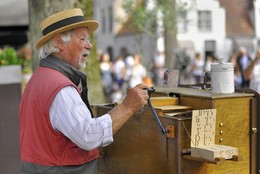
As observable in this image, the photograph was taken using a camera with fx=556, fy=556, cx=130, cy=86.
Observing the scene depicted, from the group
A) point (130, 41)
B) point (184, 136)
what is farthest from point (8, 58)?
point (130, 41)

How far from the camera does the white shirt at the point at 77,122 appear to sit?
2672 millimetres

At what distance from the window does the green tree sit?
26.6 meters

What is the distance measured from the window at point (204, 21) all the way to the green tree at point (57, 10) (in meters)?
26.6

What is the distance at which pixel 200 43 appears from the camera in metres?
31.8

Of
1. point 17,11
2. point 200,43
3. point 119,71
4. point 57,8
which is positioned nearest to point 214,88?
point 57,8

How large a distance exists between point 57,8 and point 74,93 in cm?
281

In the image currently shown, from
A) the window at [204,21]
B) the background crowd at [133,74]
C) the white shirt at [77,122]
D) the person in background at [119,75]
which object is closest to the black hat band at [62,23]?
the white shirt at [77,122]

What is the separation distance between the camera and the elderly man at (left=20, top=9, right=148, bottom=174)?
2.70m

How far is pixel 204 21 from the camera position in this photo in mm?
32250

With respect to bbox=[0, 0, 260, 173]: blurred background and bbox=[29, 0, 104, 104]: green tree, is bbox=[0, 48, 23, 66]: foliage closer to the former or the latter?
bbox=[0, 0, 260, 173]: blurred background

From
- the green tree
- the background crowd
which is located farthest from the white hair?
the background crowd

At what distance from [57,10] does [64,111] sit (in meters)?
2.88

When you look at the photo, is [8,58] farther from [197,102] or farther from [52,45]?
[197,102]

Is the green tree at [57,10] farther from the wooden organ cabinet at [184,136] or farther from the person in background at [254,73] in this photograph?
the wooden organ cabinet at [184,136]
